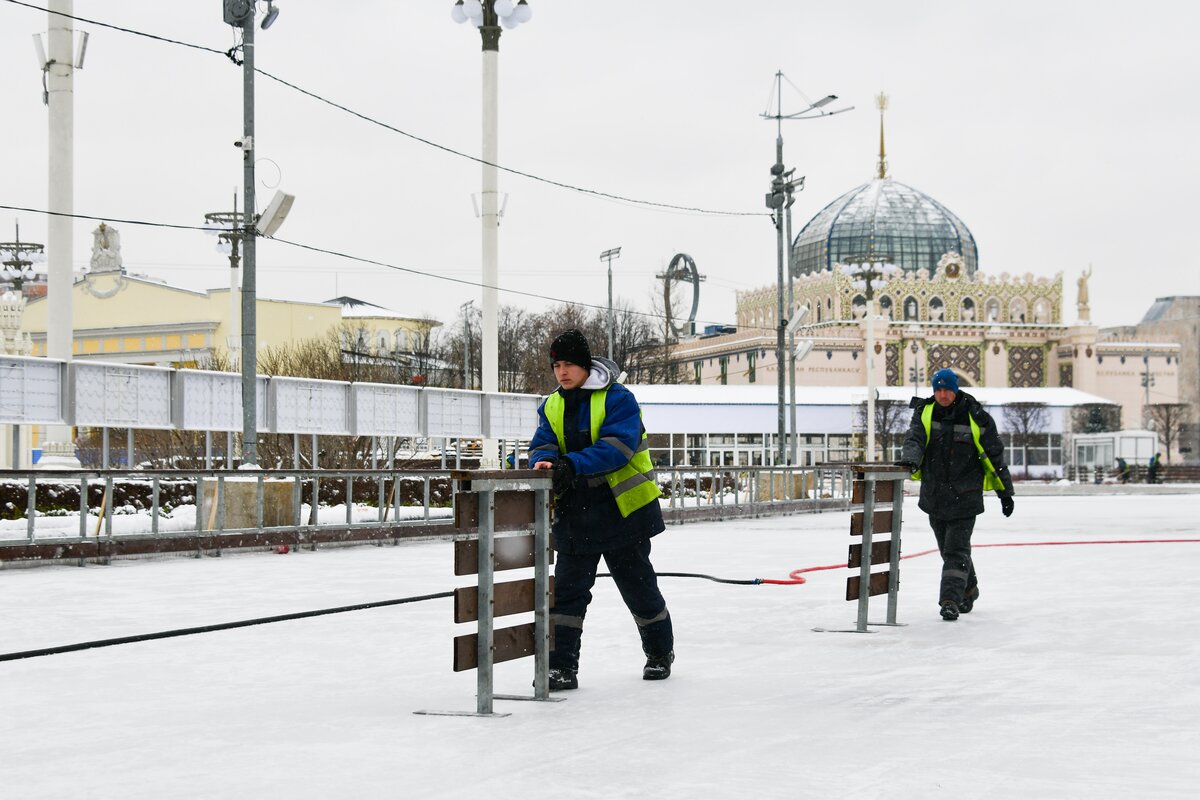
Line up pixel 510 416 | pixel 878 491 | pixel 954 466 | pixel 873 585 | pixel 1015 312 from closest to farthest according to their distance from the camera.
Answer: pixel 873 585, pixel 878 491, pixel 954 466, pixel 510 416, pixel 1015 312

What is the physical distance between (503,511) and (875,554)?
4.18m

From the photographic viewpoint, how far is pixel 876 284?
79000 mm

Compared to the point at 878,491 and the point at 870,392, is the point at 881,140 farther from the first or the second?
the point at 878,491

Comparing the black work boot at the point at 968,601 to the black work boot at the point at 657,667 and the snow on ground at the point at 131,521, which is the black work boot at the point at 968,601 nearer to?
the black work boot at the point at 657,667

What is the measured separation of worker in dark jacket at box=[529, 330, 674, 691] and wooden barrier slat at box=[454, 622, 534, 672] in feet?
0.88

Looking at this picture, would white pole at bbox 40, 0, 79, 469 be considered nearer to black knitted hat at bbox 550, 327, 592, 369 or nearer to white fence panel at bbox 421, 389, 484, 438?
white fence panel at bbox 421, 389, 484, 438

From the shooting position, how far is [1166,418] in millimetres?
93438

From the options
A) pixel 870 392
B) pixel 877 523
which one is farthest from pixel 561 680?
pixel 870 392

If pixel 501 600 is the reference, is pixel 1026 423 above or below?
above

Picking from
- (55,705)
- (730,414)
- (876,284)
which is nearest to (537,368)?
(730,414)

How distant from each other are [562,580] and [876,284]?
7318cm

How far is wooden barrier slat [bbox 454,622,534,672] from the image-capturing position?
6.65 m

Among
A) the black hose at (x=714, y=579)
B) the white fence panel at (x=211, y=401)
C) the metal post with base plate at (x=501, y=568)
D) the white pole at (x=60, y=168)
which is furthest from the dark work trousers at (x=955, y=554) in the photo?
the white pole at (x=60, y=168)

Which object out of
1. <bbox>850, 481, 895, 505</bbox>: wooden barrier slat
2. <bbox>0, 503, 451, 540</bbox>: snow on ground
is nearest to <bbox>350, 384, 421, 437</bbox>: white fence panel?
<bbox>0, 503, 451, 540</bbox>: snow on ground
